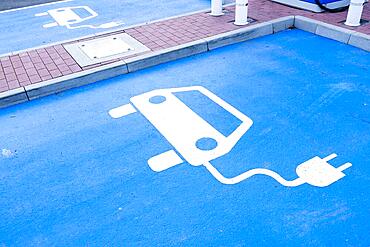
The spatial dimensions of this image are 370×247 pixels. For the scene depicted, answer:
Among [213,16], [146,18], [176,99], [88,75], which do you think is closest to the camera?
[176,99]

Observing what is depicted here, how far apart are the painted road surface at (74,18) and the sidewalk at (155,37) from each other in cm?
76

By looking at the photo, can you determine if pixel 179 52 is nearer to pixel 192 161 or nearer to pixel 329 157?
pixel 192 161

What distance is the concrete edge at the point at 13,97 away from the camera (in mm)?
4022

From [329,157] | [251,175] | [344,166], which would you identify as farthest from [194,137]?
[344,166]

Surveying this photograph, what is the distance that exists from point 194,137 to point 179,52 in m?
2.02

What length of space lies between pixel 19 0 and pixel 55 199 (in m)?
8.18

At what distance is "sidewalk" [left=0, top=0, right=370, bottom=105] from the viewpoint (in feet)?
14.5

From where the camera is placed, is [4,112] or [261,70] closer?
[4,112]

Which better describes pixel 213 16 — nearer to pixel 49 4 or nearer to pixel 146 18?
pixel 146 18

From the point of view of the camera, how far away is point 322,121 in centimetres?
345

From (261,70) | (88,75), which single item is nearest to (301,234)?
(261,70)

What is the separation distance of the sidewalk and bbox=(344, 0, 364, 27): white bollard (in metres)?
0.13

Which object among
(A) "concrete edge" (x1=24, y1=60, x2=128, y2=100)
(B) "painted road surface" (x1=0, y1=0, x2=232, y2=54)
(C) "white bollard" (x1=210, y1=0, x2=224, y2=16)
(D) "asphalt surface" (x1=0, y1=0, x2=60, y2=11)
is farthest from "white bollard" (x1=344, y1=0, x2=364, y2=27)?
(D) "asphalt surface" (x1=0, y1=0, x2=60, y2=11)

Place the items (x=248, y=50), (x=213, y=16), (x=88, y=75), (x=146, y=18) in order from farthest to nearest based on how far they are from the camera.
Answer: (x=146, y=18)
(x=213, y=16)
(x=248, y=50)
(x=88, y=75)
